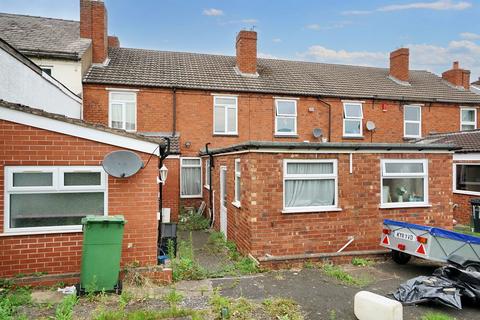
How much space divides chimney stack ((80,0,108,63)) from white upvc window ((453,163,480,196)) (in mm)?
16975

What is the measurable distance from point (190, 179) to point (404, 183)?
8.92 meters

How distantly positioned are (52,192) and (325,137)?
13142mm

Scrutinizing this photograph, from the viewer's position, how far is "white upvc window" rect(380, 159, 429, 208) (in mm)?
7895

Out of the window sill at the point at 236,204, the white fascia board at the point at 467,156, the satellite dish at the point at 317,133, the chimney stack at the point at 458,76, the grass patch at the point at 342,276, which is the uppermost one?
the chimney stack at the point at 458,76

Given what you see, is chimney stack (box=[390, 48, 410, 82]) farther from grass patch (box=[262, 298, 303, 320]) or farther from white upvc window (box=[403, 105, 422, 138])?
grass patch (box=[262, 298, 303, 320])

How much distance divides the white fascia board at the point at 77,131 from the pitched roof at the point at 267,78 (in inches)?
341

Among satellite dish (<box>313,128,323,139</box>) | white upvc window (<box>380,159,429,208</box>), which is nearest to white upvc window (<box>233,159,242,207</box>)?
white upvc window (<box>380,159,429,208</box>)

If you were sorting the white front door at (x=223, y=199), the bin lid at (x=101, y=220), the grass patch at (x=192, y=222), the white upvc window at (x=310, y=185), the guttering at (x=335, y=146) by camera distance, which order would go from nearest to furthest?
1. the bin lid at (x=101, y=220)
2. the guttering at (x=335, y=146)
3. the white upvc window at (x=310, y=185)
4. the white front door at (x=223, y=199)
5. the grass patch at (x=192, y=222)

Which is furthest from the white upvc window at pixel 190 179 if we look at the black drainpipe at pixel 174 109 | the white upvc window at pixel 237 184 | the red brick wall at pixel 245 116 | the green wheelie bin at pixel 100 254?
the green wheelie bin at pixel 100 254

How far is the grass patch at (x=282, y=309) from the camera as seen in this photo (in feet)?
15.5

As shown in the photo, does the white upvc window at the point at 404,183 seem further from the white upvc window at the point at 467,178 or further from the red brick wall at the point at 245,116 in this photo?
the red brick wall at the point at 245,116

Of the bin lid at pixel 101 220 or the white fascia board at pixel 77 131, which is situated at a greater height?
the white fascia board at pixel 77 131

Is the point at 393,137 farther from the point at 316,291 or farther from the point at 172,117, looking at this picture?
the point at 316,291

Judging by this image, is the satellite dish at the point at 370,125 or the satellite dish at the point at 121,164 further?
the satellite dish at the point at 370,125
